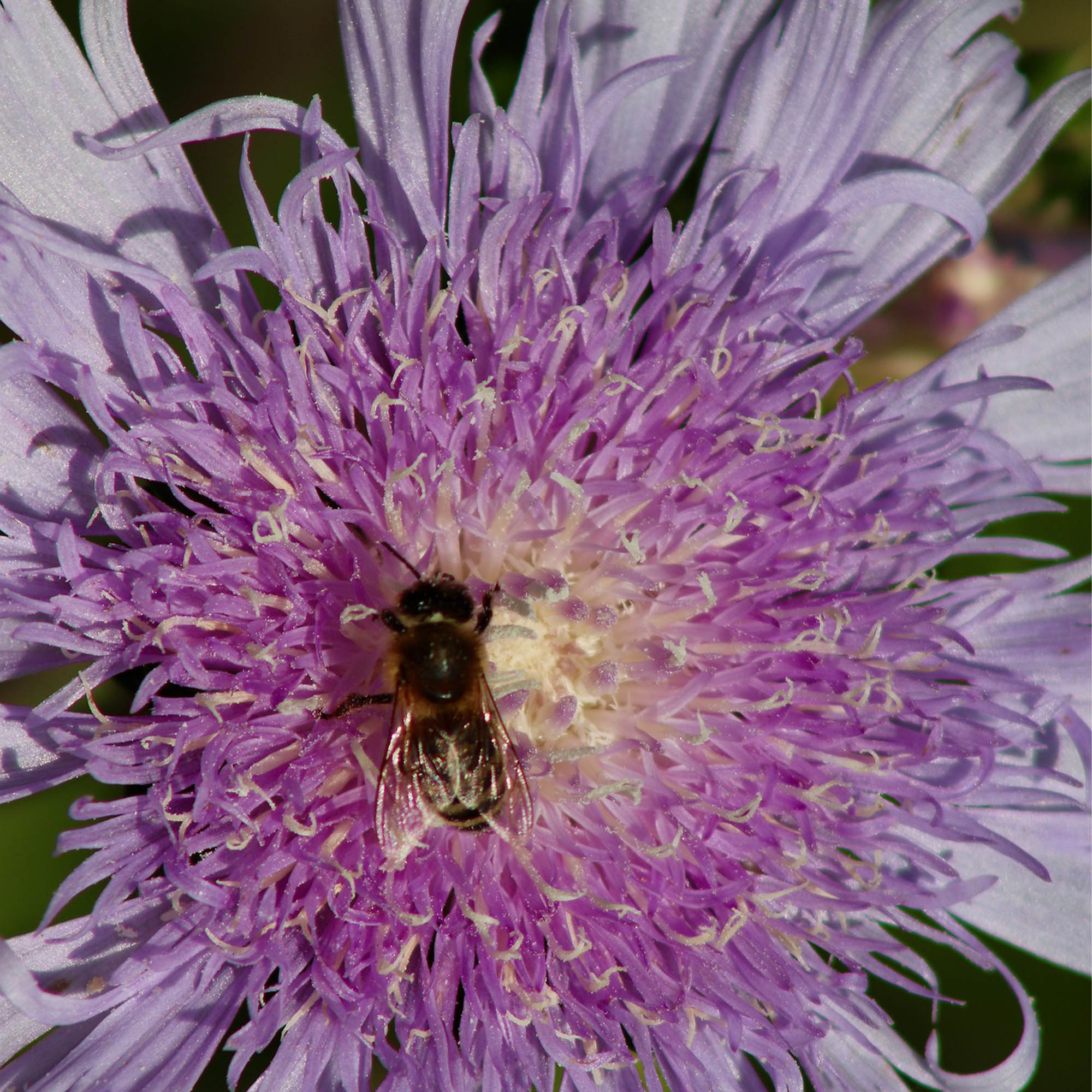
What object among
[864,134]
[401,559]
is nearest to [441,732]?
[401,559]

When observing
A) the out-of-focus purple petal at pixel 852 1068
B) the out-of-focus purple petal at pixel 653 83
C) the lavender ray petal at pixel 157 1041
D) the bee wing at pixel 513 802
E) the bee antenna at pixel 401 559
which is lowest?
the lavender ray petal at pixel 157 1041

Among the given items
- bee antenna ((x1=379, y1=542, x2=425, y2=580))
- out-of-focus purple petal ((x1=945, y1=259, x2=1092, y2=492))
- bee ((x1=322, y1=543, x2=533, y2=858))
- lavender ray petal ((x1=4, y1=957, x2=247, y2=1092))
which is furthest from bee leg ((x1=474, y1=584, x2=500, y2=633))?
out-of-focus purple petal ((x1=945, y1=259, x2=1092, y2=492))

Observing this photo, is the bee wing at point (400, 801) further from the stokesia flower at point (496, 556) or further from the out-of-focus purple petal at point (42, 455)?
the out-of-focus purple petal at point (42, 455)

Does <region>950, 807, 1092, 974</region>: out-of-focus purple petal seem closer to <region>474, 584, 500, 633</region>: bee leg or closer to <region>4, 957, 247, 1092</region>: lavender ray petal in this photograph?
<region>474, 584, 500, 633</region>: bee leg

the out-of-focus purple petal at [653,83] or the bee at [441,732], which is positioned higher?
the out-of-focus purple petal at [653,83]

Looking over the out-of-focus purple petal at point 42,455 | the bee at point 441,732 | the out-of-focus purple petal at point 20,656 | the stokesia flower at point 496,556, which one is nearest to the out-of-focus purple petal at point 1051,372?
the stokesia flower at point 496,556

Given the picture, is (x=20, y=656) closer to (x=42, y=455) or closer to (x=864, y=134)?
(x=42, y=455)

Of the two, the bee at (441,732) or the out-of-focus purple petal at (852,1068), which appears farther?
the out-of-focus purple petal at (852,1068)
